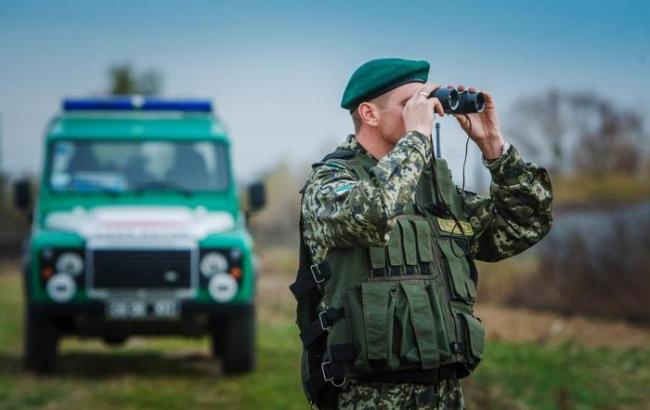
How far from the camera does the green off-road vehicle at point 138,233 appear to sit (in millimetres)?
8328

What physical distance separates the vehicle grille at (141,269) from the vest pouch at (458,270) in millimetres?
5438

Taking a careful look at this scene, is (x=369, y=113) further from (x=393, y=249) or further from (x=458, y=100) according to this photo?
(x=393, y=249)

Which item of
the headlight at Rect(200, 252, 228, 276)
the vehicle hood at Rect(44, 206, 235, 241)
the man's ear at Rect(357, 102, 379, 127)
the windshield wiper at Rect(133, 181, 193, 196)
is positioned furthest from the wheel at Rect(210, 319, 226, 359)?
the man's ear at Rect(357, 102, 379, 127)

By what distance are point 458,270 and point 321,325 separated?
0.44 meters

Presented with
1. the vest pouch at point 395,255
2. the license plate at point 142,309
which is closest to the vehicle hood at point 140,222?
the license plate at point 142,309

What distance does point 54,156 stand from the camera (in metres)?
8.97

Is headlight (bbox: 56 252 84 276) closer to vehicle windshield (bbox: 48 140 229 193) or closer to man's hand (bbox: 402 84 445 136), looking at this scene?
vehicle windshield (bbox: 48 140 229 193)

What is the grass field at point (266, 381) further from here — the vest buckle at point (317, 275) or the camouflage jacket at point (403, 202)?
the vest buckle at point (317, 275)

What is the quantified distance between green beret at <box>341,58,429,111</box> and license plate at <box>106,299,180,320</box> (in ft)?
17.8

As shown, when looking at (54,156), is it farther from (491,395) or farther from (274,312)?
(274,312)

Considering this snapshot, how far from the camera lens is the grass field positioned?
7355 millimetres

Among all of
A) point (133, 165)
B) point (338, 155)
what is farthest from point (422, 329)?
point (133, 165)

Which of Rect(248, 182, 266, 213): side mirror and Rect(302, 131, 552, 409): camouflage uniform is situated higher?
Rect(248, 182, 266, 213): side mirror

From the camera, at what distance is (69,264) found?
8328 mm
